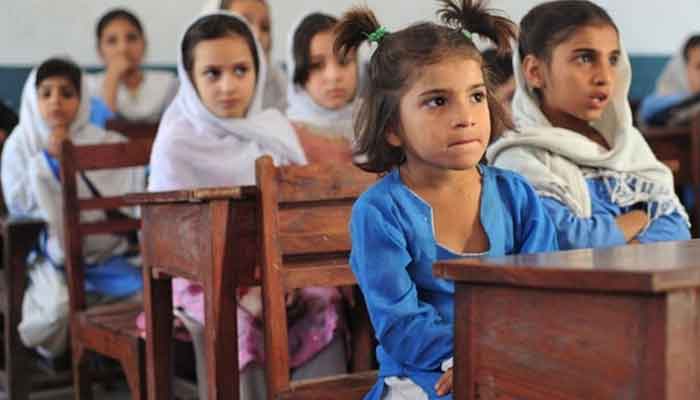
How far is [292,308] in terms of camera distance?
8.52 ft

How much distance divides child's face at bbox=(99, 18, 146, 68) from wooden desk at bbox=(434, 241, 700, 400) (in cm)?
425

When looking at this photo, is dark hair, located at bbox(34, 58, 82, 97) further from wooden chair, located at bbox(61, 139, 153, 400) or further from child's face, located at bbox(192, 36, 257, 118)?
child's face, located at bbox(192, 36, 257, 118)

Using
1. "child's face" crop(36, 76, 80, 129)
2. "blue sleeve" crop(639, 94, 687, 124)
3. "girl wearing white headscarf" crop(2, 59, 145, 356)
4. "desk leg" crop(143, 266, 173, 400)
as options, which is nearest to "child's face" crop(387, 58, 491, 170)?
"desk leg" crop(143, 266, 173, 400)

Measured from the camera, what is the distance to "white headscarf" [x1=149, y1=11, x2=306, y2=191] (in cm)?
296

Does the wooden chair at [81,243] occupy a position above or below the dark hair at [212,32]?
below

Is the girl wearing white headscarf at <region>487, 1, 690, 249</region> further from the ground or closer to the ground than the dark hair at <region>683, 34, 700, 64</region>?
closer to the ground

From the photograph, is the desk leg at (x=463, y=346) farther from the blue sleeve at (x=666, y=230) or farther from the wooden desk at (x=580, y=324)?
the blue sleeve at (x=666, y=230)

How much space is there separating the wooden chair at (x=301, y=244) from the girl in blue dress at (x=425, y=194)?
0.28 meters

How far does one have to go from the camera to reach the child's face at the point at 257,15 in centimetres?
413

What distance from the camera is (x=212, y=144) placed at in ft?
9.93

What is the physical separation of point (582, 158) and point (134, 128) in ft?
7.66

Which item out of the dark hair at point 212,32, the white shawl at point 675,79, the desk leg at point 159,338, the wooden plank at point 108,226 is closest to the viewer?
the desk leg at point 159,338

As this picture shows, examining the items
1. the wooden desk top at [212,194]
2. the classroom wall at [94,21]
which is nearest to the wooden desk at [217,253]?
the wooden desk top at [212,194]

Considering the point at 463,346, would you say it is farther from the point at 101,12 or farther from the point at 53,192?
the point at 101,12
